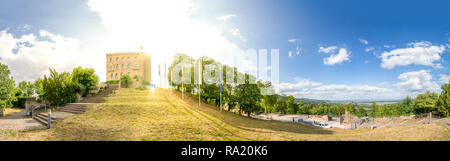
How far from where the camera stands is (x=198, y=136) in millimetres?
10852

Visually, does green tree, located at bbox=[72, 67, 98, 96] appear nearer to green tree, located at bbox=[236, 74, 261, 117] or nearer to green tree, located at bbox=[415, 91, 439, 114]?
green tree, located at bbox=[236, 74, 261, 117]

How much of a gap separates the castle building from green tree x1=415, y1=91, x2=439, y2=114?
71.8 m

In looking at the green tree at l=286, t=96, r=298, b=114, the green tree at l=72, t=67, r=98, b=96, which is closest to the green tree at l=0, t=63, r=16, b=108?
the green tree at l=72, t=67, r=98, b=96

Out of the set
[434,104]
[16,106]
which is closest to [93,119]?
[16,106]

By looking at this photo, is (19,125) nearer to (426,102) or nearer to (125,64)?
(125,64)

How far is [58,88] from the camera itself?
24.8m

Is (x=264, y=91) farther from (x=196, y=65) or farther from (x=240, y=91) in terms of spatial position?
(x=196, y=65)

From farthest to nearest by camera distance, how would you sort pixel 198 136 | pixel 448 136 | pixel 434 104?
1. pixel 434 104
2. pixel 448 136
3. pixel 198 136

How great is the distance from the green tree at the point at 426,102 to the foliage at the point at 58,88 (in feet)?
236

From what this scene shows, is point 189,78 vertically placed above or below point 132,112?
above

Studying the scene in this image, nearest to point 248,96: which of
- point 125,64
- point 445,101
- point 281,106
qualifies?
point 281,106

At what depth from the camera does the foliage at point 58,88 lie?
24.6 metres

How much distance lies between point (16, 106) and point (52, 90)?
2727cm

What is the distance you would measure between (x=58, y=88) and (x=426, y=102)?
7566 cm
